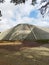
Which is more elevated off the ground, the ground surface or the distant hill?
the ground surface

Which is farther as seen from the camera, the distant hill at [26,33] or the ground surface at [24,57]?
the distant hill at [26,33]

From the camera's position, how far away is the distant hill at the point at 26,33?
2989 centimetres

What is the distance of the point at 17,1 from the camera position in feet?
61.4

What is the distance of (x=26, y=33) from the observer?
30.4 meters

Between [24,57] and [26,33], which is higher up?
[24,57]

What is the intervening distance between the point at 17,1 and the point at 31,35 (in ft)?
38.5

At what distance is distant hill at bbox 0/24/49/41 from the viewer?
29.9m

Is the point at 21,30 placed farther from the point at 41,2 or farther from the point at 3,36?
the point at 41,2

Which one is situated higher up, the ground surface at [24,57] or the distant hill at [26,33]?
the ground surface at [24,57]

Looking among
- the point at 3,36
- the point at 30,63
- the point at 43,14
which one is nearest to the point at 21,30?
the point at 3,36

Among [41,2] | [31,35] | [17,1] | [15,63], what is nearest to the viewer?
[15,63]

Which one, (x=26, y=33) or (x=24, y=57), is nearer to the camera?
(x=24, y=57)

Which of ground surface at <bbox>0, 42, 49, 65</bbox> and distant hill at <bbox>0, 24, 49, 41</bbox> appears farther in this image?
distant hill at <bbox>0, 24, 49, 41</bbox>

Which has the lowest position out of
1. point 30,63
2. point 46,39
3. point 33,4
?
point 46,39
